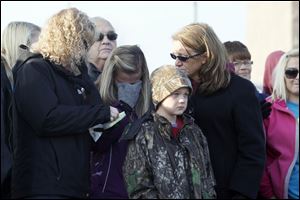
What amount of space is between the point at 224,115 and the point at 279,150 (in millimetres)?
437

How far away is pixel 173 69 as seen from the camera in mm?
4734

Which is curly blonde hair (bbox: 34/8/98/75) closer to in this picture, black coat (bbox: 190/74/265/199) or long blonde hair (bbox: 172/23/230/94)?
long blonde hair (bbox: 172/23/230/94)

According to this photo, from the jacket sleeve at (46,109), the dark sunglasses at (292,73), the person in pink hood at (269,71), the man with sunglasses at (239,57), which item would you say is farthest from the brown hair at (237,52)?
the jacket sleeve at (46,109)

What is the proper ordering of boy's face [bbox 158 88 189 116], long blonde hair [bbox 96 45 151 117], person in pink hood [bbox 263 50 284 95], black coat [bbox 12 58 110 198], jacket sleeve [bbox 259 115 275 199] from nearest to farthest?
black coat [bbox 12 58 110 198], boy's face [bbox 158 88 189 116], jacket sleeve [bbox 259 115 275 199], long blonde hair [bbox 96 45 151 117], person in pink hood [bbox 263 50 284 95]

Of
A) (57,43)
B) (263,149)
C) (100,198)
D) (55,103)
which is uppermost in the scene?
(57,43)

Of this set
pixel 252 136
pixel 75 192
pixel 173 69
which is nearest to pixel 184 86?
pixel 173 69

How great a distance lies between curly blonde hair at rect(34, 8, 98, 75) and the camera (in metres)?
4.64

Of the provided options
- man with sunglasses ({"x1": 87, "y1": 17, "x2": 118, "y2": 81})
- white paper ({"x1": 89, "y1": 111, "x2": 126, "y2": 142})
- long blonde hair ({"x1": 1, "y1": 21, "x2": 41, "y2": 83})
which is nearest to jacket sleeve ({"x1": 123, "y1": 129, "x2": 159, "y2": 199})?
white paper ({"x1": 89, "y1": 111, "x2": 126, "y2": 142})

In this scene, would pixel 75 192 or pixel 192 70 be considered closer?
pixel 75 192

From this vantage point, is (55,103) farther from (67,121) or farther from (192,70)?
(192,70)

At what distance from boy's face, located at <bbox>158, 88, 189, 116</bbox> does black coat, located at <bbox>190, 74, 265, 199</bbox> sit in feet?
0.70

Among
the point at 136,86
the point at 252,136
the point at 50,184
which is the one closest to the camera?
the point at 50,184

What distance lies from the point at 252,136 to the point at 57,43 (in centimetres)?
127

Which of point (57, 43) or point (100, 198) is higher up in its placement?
point (57, 43)
